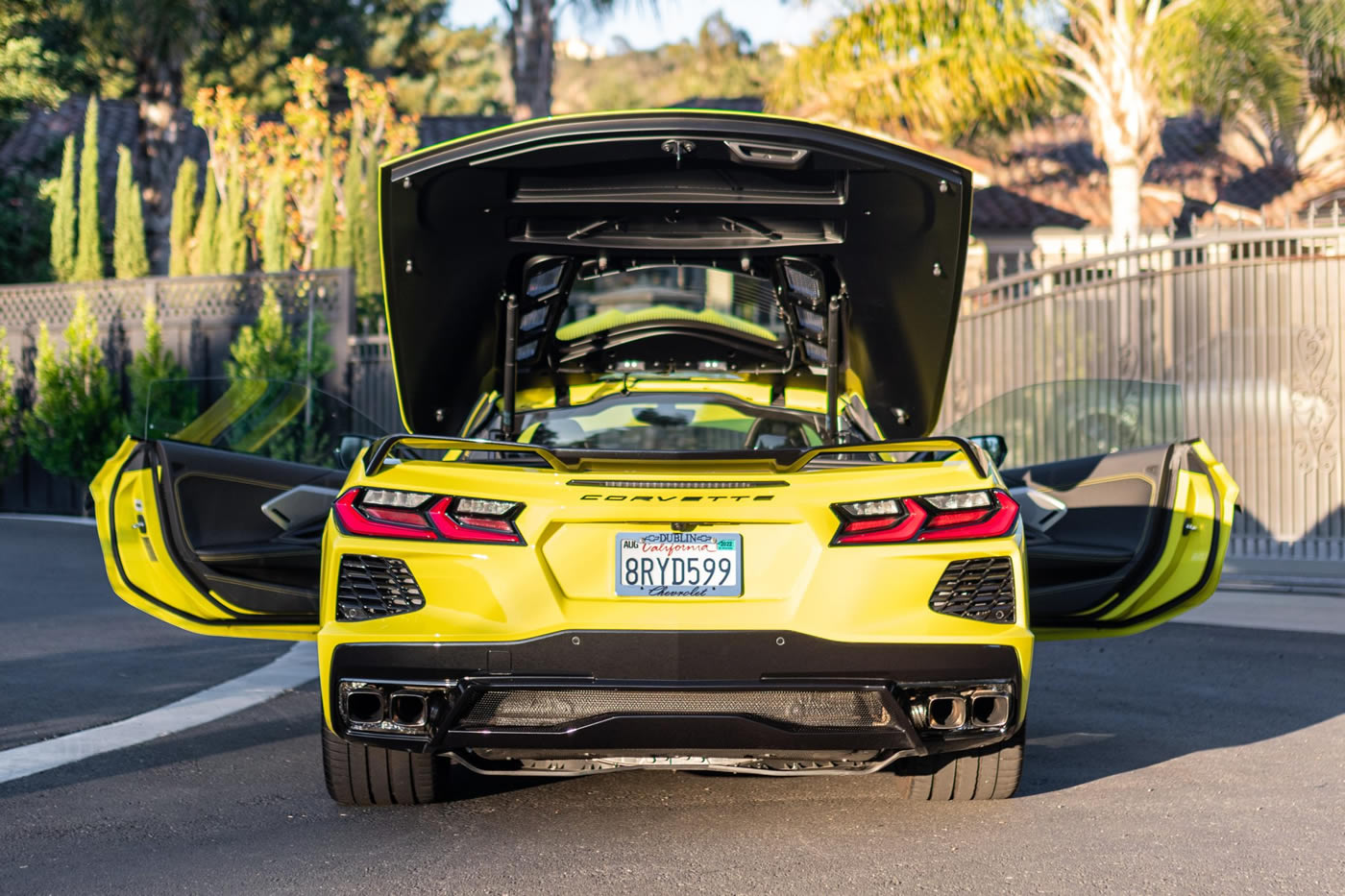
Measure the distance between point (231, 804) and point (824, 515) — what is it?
7.21 ft

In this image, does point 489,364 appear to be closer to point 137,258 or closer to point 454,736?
point 454,736

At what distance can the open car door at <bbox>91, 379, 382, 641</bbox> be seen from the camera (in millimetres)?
6148

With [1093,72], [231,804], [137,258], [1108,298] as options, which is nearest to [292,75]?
[137,258]

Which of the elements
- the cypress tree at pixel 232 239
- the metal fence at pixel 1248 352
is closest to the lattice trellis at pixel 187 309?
the cypress tree at pixel 232 239

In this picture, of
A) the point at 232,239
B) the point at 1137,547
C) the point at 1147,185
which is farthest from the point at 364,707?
the point at 1147,185

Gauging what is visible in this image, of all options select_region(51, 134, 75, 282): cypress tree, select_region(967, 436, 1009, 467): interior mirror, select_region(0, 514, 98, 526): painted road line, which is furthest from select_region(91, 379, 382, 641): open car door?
select_region(51, 134, 75, 282): cypress tree

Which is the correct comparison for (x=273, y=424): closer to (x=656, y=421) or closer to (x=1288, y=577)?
(x=656, y=421)

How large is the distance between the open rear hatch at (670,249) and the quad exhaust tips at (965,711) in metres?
2.04

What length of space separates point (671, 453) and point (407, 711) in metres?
1.12

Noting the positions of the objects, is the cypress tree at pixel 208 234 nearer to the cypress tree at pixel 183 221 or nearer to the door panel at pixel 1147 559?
the cypress tree at pixel 183 221

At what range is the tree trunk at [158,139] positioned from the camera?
26.7 m

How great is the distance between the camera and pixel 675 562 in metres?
4.49

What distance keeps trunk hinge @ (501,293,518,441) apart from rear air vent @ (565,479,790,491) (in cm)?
184

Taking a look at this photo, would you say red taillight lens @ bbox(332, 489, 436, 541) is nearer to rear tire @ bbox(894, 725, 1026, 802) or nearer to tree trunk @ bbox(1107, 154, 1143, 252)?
rear tire @ bbox(894, 725, 1026, 802)
